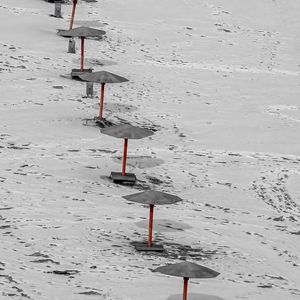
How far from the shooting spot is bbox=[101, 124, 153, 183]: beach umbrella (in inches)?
1049

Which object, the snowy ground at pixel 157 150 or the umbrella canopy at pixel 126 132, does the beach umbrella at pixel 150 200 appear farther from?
the umbrella canopy at pixel 126 132

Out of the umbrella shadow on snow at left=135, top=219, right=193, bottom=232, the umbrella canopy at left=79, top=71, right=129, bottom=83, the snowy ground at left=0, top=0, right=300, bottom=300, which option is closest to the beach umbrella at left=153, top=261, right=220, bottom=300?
the snowy ground at left=0, top=0, right=300, bottom=300

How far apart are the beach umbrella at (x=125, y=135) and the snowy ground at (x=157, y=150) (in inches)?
13.9

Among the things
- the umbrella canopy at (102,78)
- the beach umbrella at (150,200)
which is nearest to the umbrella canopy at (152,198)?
the beach umbrella at (150,200)

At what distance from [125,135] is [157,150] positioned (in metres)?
4.13

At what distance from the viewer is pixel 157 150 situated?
30625 millimetres

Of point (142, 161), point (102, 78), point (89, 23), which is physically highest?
point (89, 23)

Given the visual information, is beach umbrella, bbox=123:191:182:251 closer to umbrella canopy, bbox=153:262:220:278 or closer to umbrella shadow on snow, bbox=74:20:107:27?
umbrella canopy, bbox=153:262:220:278

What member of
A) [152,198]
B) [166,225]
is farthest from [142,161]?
[152,198]

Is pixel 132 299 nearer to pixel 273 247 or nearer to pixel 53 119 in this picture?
pixel 273 247

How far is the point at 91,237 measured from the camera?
22406mm

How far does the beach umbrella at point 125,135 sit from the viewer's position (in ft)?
87.4

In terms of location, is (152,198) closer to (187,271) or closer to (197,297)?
(197,297)

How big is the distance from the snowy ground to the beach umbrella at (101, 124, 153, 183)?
35 centimetres
